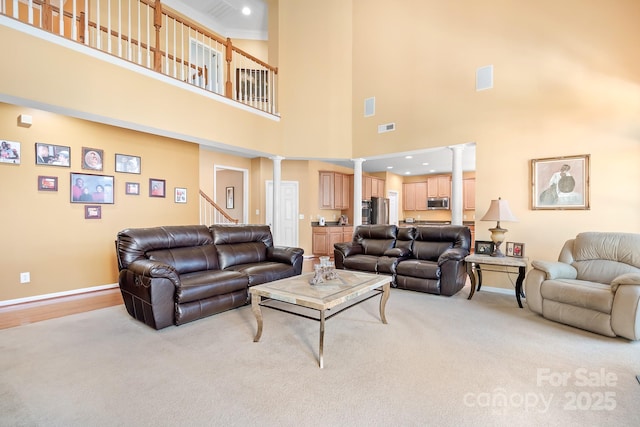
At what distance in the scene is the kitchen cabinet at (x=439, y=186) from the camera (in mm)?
9898

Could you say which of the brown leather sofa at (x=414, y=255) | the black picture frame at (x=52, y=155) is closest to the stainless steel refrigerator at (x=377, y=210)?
the brown leather sofa at (x=414, y=255)

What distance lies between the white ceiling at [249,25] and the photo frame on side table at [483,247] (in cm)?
215

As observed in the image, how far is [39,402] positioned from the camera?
1849 mm

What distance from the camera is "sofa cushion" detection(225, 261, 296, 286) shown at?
3.71 metres

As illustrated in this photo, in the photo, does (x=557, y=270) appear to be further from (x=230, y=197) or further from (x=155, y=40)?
(x=230, y=197)

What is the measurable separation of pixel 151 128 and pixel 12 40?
1.51 m

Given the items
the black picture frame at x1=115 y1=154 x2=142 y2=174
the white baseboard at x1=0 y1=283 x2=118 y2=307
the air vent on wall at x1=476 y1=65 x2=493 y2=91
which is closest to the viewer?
the white baseboard at x1=0 y1=283 x2=118 y2=307

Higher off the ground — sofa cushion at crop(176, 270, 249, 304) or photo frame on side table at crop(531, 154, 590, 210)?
photo frame on side table at crop(531, 154, 590, 210)

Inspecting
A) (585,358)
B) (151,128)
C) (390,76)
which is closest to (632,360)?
(585,358)

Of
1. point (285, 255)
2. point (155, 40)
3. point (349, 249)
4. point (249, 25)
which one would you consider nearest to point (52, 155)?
point (155, 40)

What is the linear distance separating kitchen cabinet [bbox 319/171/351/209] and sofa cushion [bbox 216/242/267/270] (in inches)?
145

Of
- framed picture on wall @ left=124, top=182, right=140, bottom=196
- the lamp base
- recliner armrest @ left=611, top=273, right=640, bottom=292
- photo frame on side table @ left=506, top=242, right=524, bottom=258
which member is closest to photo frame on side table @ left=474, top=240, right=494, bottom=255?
the lamp base

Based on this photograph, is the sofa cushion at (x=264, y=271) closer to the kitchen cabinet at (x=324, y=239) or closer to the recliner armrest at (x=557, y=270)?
the recliner armrest at (x=557, y=270)

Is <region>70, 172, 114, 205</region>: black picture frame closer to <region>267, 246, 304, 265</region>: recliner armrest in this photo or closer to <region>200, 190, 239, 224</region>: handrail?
<region>200, 190, 239, 224</region>: handrail
